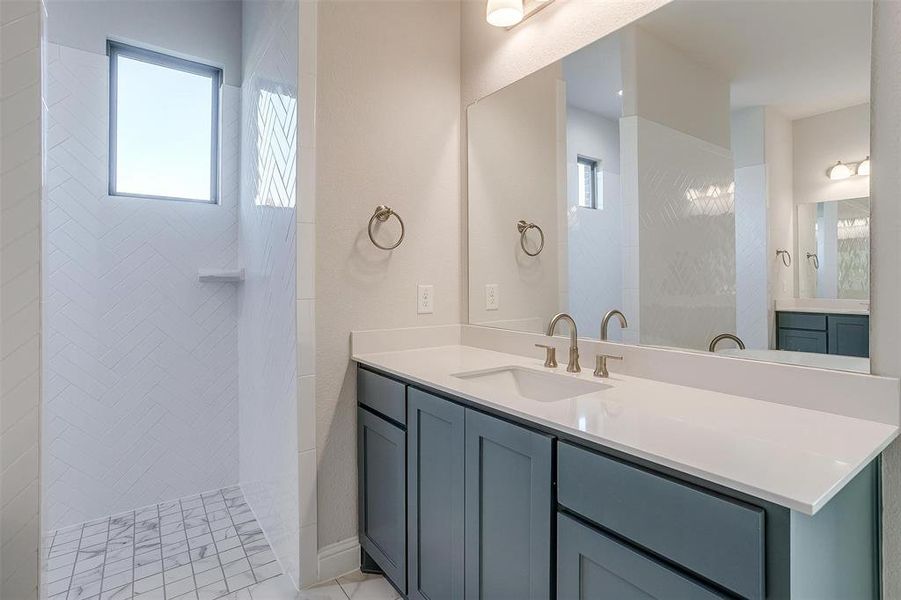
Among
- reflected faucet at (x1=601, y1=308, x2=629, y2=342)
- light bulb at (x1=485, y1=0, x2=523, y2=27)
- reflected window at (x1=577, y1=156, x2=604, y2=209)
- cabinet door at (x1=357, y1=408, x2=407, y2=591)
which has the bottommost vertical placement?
cabinet door at (x1=357, y1=408, x2=407, y2=591)

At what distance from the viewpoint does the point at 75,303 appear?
222cm

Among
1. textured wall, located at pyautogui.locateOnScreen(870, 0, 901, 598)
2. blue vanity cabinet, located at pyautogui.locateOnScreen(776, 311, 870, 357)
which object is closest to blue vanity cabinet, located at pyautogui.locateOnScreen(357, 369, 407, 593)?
blue vanity cabinet, located at pyautogui.locateOnScreen(776, 311, 870, 357)

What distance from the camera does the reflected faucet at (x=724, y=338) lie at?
4.31ft

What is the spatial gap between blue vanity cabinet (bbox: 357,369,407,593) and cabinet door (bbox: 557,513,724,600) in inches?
27.7

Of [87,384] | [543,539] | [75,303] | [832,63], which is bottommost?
[543,539]

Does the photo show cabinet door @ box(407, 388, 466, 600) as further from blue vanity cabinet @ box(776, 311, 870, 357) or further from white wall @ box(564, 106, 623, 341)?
blue vanity cabinet @ box(776, 311, 870, 357)

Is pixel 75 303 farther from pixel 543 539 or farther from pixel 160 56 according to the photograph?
pixel 543 539

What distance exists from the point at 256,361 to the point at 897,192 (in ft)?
7.82

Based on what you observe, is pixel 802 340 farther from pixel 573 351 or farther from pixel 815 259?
pixel 573 351

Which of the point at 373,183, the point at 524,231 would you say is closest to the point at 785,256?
the point at 524,231

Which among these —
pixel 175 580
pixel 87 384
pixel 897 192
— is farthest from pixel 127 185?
pixel 897 192

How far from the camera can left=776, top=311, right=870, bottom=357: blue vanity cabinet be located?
111 centimetres

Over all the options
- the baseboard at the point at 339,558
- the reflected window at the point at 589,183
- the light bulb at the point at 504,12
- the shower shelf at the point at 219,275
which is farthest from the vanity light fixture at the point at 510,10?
the baseboard at the point at 339,558

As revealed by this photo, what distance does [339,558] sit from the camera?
185 centimetres
